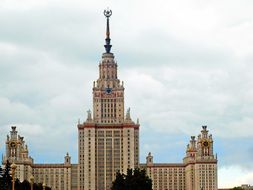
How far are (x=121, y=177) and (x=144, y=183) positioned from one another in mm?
10851

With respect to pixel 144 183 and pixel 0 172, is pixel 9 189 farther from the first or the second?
pixel 144 183

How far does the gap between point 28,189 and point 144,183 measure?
22521 mm

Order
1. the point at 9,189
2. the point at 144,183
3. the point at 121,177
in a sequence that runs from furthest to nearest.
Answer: the point at 121,177
the point at 144,183
the point at 9,189

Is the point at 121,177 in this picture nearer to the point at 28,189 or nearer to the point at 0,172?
the point at 28,189

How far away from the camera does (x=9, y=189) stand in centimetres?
11181

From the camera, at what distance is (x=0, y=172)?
4500 inches

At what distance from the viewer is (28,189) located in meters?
144

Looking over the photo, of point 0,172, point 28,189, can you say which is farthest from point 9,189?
point 28,189

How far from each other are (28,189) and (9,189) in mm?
32333

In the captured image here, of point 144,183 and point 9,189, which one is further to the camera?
point 144,183

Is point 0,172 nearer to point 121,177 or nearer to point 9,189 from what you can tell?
point 9,189

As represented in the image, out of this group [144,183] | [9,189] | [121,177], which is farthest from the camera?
[121,177]

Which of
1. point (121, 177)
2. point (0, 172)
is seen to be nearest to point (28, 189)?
point (121, 177)

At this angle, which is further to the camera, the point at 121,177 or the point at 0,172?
the point at 121,177
